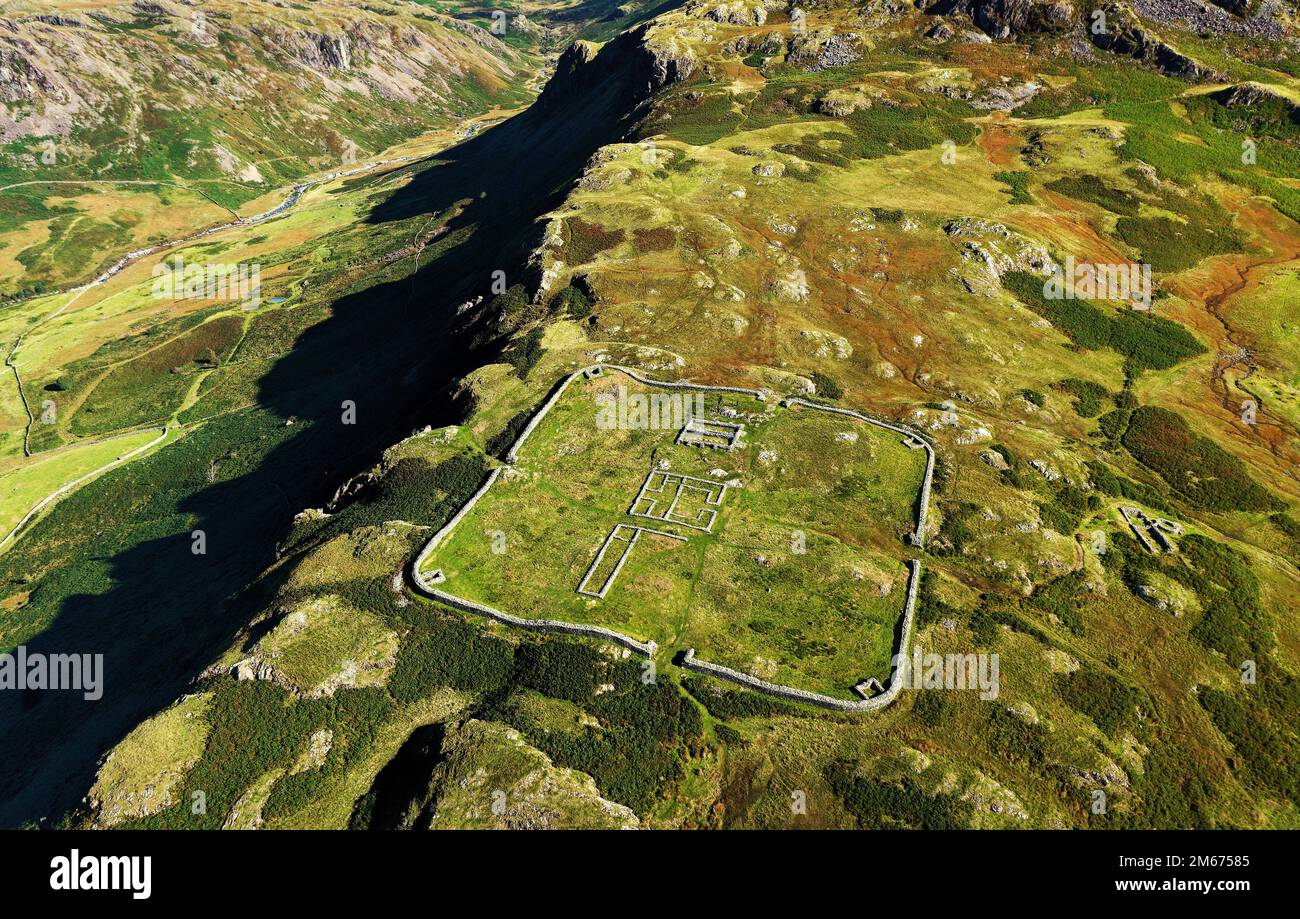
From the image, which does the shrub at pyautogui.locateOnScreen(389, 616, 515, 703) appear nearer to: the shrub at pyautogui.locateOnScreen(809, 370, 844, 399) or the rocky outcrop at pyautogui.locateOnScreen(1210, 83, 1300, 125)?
the shrub at pyautogui.locateOnScreen(809, 370, 844, 399)

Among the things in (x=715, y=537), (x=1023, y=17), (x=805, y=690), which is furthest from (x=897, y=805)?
(x=1023, y=17)

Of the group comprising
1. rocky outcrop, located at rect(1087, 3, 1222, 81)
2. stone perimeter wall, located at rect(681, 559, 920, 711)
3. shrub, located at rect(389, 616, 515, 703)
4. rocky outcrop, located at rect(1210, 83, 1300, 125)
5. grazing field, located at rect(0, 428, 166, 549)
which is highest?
rocky outcrop, located at rect(1087, 3, 1222, 81)

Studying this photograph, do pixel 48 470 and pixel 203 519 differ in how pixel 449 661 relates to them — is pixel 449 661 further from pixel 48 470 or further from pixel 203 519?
pixel 48 470

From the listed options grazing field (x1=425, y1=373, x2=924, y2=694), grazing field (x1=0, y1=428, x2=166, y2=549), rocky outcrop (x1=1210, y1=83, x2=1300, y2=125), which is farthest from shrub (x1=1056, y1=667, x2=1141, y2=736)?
rocky outcrop (x1=1210, y1=83, x2=1300, y2=125)

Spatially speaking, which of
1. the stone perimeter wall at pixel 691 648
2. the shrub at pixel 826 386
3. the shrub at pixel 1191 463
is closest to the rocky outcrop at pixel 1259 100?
the shrub at pixel 1191 463

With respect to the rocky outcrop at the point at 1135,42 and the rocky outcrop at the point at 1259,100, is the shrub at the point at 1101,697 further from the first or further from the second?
the rocky outcrop at the point at 1135,42
